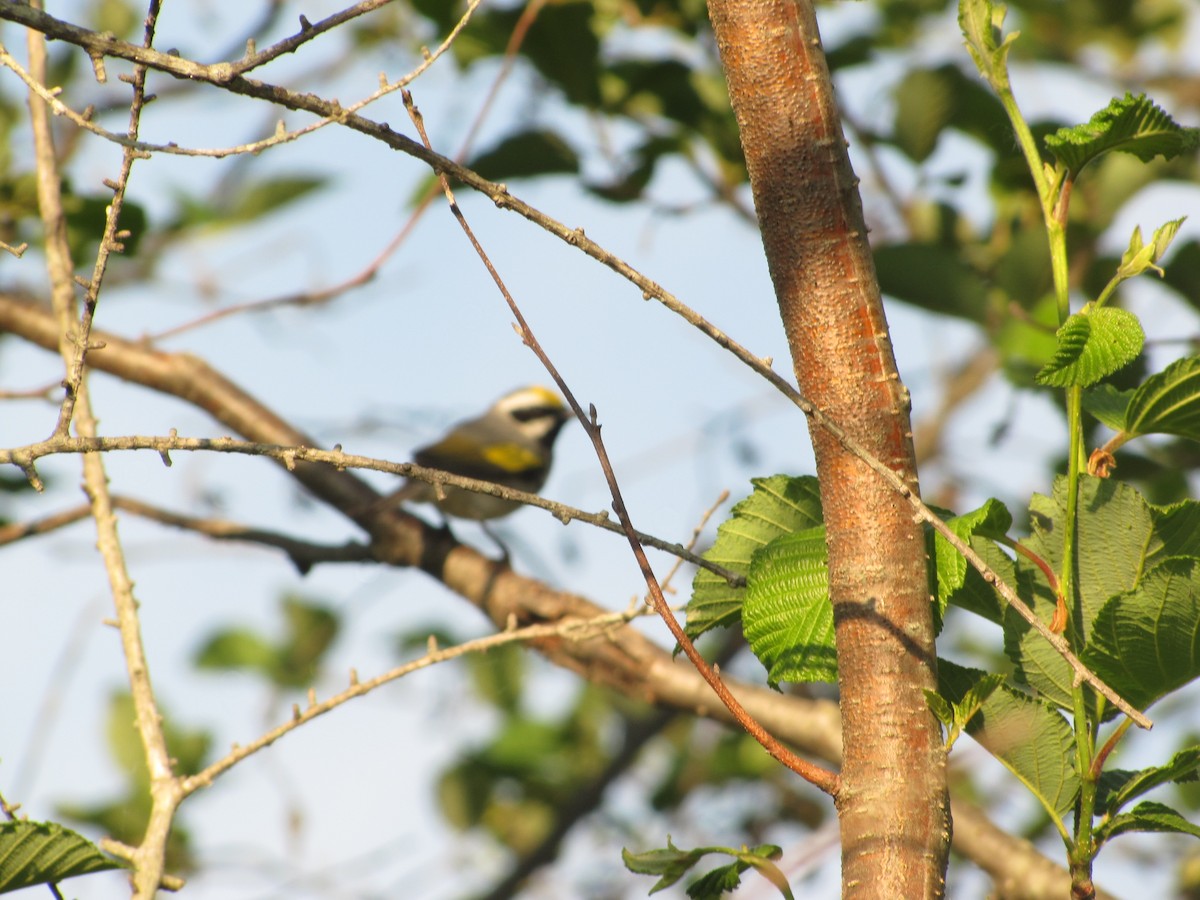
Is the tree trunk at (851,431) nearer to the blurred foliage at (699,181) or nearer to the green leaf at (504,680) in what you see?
the blurred foliage at (699,181)

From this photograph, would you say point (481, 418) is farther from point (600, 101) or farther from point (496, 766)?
point (600, 101)

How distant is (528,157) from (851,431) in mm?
2688

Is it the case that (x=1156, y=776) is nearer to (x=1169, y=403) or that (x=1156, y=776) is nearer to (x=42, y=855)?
(x=1169, y=403)

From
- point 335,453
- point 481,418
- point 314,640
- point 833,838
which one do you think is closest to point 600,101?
point 833,838

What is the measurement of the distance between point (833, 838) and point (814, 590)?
4.26ft

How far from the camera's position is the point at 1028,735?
153 cm

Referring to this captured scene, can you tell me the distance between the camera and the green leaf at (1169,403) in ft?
5.17

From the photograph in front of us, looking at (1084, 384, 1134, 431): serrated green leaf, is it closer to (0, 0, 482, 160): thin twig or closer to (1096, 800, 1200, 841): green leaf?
(1096, 800, 1200, 841): green leaf

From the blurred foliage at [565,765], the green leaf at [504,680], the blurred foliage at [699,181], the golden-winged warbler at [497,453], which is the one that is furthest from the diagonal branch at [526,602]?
the golden-winged warbler at [497,453]

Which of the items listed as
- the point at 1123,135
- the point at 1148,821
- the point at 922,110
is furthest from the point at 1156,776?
the point at 922,110

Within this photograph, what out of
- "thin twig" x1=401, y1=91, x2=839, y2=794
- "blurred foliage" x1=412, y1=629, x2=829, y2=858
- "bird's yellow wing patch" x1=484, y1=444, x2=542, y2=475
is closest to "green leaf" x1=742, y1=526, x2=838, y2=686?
"thin twig" x1=401, y1=91, x2=839, y2=794

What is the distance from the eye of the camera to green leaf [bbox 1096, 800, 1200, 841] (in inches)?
57.4

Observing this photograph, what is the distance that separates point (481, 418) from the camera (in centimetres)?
898

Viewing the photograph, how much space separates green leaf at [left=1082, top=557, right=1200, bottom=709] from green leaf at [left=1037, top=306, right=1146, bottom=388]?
26cm
